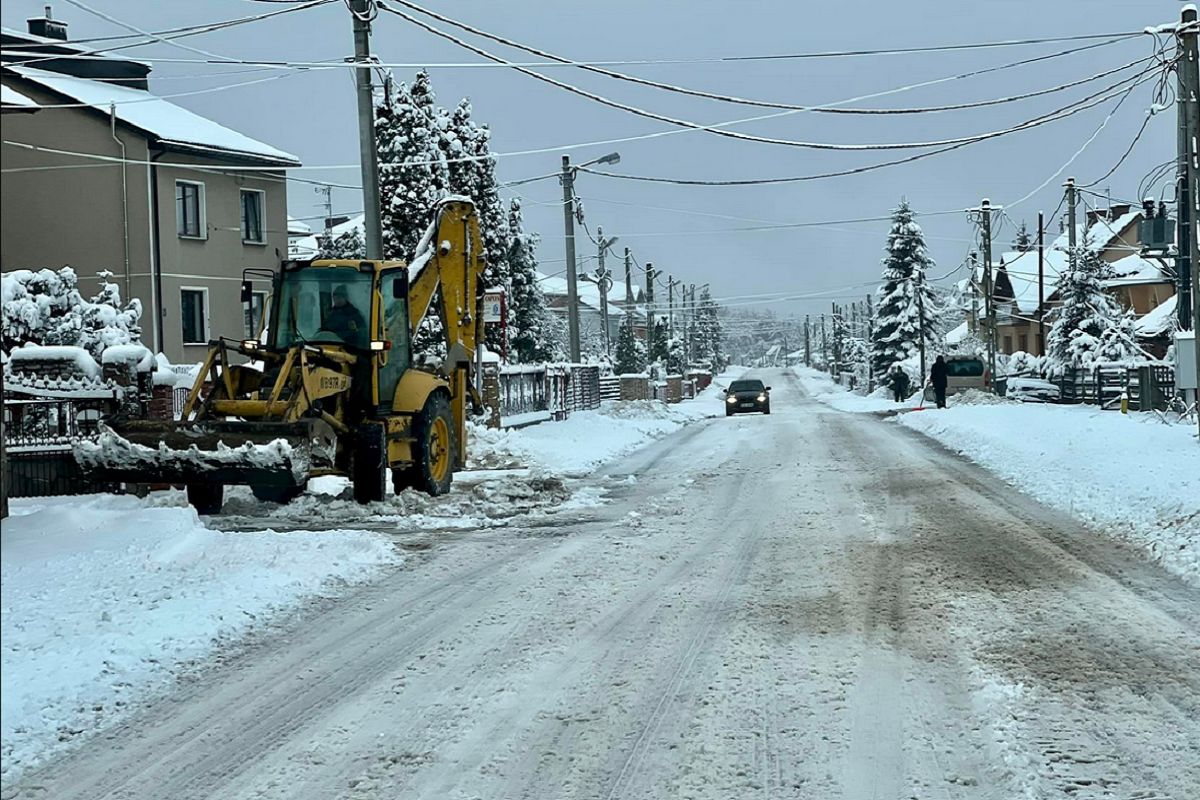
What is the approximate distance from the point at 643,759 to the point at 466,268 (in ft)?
42.8

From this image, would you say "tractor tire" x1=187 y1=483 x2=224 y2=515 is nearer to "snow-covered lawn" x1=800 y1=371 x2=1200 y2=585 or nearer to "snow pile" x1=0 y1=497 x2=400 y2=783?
"snow pile" x1=0 y1=497 x2=400 y2=783

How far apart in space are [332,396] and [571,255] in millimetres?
22495

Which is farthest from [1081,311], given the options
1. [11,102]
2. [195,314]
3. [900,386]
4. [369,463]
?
[11,102]

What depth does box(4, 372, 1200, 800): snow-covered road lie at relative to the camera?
5262 mm

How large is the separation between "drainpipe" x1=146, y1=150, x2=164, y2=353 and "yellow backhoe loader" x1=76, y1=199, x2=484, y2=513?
19.3 m

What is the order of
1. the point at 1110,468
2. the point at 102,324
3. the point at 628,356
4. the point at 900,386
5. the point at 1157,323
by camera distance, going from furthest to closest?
1. the point at 628,356
2. the point at 900,386
3. the point at 1157,323
4. the point at 102,324
5. the point at 1110,468

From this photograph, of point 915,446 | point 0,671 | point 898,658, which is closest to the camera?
point 0,671

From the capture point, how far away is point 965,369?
56.9 meters

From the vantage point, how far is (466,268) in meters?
17.9

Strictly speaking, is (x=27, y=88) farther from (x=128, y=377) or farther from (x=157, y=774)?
(x=157, y=774)

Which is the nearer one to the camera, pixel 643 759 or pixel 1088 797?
pixel 1088 797

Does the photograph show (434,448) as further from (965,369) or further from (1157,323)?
(1157,323)

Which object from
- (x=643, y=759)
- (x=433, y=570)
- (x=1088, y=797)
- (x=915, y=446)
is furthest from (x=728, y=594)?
(x=915, y=446)

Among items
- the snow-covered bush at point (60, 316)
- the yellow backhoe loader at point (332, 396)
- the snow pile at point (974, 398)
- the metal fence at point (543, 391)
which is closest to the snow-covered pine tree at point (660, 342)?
the snow pile at point (974, 398)
